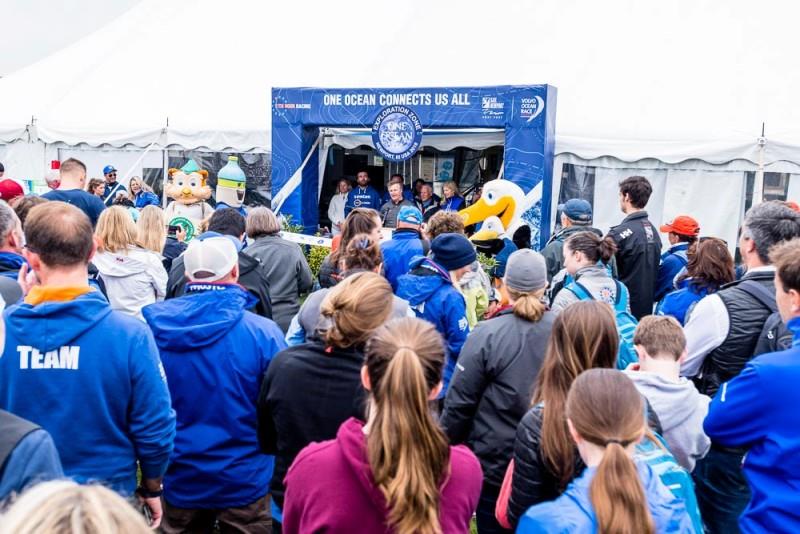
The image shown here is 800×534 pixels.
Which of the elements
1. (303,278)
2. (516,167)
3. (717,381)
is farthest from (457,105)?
(717,381)

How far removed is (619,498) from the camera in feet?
5.66

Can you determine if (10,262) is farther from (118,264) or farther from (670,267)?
(670,267)

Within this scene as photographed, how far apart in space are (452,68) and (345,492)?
31.9ft

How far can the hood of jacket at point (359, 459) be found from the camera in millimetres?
1803

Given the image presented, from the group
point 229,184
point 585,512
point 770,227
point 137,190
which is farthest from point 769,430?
point 137,190

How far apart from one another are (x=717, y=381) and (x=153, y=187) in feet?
33.1

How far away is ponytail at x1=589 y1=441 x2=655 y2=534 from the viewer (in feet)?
5.60

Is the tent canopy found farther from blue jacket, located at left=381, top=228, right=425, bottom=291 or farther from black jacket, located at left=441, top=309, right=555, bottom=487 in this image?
black jacket, located at left=441, top=309, right=555, bottom=487

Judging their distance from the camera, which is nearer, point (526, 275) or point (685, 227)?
point (526, 275)

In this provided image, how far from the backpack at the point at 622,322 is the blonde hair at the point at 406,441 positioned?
6.79 ft

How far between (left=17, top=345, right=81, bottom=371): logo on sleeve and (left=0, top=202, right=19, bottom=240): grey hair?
1.31 m

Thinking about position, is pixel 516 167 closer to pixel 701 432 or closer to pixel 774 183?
pixel 774 183

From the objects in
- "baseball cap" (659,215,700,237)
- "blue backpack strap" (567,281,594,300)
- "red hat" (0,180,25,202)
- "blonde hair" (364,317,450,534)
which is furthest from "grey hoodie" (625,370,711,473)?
"red hat" (0,180,25,202)

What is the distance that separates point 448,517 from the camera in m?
1.90
